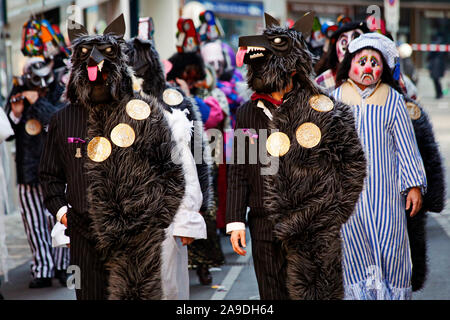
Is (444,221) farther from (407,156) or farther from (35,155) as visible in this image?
(407,156)

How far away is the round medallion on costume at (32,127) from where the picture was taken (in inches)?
311

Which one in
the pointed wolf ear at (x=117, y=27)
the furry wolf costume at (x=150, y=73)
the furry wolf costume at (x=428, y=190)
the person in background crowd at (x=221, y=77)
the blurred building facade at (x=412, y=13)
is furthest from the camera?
the blurred building facade at (x=412, y=13)

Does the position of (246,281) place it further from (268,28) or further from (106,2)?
(106,2)

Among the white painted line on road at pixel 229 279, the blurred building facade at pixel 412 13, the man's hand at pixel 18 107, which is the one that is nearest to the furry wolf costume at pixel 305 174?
the white painted line on road at pixel 229 279

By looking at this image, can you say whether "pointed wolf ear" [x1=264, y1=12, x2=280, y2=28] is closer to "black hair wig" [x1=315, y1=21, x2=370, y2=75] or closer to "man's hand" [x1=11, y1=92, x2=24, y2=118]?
"black hair wig" [x1=315, y1=21, x2=370, y2=75]

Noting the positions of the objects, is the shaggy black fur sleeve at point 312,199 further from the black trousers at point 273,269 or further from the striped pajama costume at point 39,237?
the striped pajama costume at point 39,237

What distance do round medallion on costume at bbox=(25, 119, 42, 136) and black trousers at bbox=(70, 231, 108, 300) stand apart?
11.4 feet

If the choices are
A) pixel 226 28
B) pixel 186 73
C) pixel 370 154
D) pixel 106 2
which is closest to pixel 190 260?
pixel 186 73

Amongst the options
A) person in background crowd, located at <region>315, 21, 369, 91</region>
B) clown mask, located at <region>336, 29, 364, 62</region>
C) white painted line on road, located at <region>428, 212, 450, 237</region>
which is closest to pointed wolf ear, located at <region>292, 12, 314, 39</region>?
person in background crowd, located at <region>315, 21, 369, 91</region>

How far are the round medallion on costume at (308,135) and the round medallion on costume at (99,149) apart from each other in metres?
0.98

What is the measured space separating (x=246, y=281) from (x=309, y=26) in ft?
11.0

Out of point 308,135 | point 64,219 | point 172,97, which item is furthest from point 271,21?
point 172,97

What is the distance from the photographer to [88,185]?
4.59m

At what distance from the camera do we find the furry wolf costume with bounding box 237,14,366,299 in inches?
179
